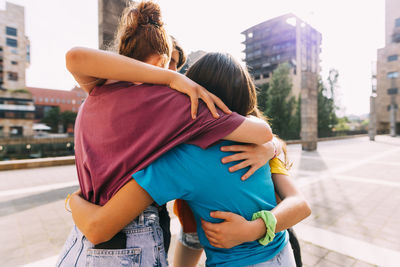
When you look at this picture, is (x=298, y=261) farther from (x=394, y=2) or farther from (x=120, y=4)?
(x=394, y=2)

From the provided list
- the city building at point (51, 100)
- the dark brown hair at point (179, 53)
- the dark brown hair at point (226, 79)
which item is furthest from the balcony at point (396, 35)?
the city building at point (51, 100)

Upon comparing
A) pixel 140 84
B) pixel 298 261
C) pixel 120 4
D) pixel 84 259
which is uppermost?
pixel 120 4

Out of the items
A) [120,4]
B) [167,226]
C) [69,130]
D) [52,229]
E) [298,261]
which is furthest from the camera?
[69,130]

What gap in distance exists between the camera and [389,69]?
156 feet

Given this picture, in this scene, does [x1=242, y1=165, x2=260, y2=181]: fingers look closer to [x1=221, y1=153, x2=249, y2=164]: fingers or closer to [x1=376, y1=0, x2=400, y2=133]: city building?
[x1=221, y1=153, x2=249, y2=164]: fingers

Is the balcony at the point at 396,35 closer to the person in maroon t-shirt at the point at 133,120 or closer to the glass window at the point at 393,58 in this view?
the glass window at the point at 393,58

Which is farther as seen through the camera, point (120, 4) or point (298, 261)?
point (120, 4)

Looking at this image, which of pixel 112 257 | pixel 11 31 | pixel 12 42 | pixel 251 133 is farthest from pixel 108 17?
pixel 11 31

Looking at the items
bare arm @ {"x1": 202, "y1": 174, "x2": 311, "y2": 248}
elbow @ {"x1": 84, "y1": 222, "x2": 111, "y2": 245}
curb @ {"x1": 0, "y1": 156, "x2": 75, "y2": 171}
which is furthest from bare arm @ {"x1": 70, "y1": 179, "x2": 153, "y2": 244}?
curb @ {"x1": 0, "y1": 156, "x2": 75, "y2": 171}

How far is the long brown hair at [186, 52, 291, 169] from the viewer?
106cm

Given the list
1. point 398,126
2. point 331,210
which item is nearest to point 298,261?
point 331,210

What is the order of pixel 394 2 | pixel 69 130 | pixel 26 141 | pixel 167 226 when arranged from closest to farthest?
pixel 167 226, pixel 26 141, pixel 394 2, pixel 69 130

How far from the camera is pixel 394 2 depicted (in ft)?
151

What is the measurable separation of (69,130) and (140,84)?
72.8 meters
